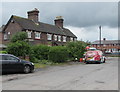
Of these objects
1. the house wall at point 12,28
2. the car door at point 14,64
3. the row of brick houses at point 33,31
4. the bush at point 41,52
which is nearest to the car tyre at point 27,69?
the car door at point 14,64

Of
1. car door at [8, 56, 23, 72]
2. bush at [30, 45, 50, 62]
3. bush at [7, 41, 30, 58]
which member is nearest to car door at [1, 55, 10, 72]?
car door at [8, 56, 23, 72]

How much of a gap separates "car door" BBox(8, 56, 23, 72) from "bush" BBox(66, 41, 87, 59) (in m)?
14.3

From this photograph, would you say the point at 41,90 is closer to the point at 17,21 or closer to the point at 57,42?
the point at 17,21

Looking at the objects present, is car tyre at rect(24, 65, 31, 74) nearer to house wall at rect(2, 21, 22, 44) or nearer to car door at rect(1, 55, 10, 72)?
car door at rect(1, 55, 10, 72)

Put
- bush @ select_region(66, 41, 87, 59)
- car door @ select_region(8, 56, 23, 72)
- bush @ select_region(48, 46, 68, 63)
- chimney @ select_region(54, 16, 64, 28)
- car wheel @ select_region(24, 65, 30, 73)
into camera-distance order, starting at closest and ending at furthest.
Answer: car door @ select_region(8, 56, 23, 72) < car wheel @ select_region(24, 65, 30, 73) < bush @ select_region(48, 46, 68, 63) < bush @ select_region(66, 41, 87, 59) < chimney @ select_region(54, 16, 64, 28)

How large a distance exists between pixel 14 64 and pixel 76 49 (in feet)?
51.2

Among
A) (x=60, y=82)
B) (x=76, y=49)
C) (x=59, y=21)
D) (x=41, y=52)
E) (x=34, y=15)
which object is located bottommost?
(x=60, y=82)

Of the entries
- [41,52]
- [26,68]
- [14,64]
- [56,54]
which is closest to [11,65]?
[14,64]

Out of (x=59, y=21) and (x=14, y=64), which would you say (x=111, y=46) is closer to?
(x=59, y=21)

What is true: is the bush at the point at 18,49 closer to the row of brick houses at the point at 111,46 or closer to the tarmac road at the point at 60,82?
the tarmac road at the point at 60,82

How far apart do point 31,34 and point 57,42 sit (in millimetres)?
8852

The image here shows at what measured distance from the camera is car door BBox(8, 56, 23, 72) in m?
12.6

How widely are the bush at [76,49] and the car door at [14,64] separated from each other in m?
14.3

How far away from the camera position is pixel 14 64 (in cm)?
1264
